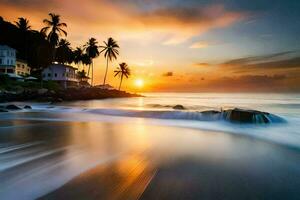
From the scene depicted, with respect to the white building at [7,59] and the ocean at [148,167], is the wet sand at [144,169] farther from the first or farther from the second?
the white building at [7,59]

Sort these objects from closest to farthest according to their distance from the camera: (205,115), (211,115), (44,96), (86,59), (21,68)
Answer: (211,115), (205,115), (44,96), (21,68), (86,59)

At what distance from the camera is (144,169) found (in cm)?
496

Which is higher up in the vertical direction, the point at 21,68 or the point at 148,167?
the point at 21,68

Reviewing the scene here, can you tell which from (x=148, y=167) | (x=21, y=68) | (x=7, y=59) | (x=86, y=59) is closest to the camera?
(x=148, y=167)

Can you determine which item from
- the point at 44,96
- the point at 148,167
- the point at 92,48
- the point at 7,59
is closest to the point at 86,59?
the point at 92,48

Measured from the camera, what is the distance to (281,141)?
28.5ft

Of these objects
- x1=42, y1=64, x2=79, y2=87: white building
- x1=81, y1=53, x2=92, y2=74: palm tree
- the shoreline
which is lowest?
the shoreline

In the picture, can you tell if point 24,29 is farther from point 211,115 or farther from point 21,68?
point 211,115

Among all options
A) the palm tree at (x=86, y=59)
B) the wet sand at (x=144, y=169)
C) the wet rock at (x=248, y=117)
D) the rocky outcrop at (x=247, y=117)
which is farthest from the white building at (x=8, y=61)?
the wet rock at (x=248, y=117)

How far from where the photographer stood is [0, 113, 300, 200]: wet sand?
3705mm

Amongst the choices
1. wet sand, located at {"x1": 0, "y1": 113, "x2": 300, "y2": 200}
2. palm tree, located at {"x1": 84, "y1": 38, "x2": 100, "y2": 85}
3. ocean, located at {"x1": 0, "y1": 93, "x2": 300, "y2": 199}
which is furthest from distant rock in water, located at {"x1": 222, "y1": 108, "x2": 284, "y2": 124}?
palm tree, located at {"x1": 84, "y1": 38, "x2": 100, "y2": 85}

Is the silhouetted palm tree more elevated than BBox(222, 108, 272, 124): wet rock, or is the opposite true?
the silhouetted palm tree

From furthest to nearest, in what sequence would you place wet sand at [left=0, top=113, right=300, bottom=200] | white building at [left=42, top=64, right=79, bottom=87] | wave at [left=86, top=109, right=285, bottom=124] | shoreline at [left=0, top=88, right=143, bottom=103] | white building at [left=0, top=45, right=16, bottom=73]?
white building at [left=42, top=64, right=79, bottom=87]
white building at [left=0, top=45, right=16, bottom=73]
shoreline at [left=0, top=88, right=143, bottom=103]
wave at [left=86, top=109, right=285, bottom=124]
wet sand at [left=0, top=113, right=300, bottom=200]

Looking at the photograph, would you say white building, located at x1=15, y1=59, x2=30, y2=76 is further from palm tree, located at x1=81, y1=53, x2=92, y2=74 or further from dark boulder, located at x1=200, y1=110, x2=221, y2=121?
dark boulder, located at x1=200, y1=110, x2=221, y2=121
